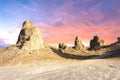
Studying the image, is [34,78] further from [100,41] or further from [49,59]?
[100,41]

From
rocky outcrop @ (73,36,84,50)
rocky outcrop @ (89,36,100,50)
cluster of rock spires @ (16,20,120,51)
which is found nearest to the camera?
cluster of rock spires @ (16,20,120,51)

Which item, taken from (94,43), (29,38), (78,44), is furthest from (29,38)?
(94,43)

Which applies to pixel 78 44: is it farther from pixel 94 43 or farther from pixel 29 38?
pixel 29 38

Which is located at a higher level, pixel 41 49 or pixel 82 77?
pixel 41 49

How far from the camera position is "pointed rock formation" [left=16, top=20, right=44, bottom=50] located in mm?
40500

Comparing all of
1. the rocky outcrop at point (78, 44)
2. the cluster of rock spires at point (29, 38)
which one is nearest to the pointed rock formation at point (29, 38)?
the cluster of rock spires at point (29, 38)

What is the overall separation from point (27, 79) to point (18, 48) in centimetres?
2250

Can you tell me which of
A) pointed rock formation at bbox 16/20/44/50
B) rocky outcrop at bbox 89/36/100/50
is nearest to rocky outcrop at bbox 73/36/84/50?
rocky outcrop at bbox 89/36/100/50

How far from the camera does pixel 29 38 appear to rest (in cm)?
4147

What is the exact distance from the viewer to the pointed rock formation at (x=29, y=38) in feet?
133

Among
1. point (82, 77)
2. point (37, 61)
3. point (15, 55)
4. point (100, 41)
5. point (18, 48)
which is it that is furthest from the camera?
point (100, 41)

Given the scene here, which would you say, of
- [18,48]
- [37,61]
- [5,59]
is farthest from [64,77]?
[18,48]

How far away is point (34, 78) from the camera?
776 inches

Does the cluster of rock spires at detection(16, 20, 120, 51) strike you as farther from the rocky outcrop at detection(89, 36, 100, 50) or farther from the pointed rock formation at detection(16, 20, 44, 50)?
the rocky outcrop at detection(89, 36, 100, 50)
